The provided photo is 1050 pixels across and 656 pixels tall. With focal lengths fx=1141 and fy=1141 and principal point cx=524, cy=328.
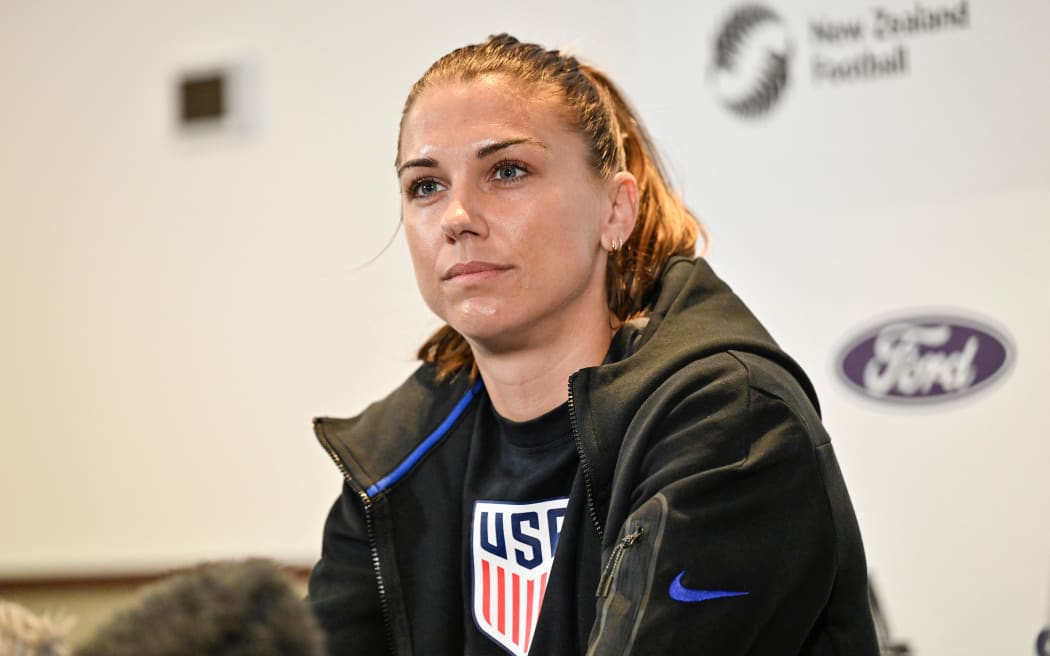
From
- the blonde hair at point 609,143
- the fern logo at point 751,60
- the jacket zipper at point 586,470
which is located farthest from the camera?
the fern logo at point 751,60

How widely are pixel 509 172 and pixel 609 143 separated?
0.18m

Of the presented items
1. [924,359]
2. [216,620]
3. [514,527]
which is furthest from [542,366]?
[216,620]

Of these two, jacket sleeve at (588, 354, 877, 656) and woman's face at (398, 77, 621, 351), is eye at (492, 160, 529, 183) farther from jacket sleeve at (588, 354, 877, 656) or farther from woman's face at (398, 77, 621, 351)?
jacket sleeve at (588, 354, 877, 656)

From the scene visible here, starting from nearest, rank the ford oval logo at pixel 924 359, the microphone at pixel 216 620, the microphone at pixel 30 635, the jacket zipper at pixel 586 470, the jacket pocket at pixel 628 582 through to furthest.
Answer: the microphone at pixel 216 620, the microphone at pixel 30 635, the jacket pocket at pixel 628 582, the jacket zipper at pixel 586 470, the ford oval logo at pixel 924 359

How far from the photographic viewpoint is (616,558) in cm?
109

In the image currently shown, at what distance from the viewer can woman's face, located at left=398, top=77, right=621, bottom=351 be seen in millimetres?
1396

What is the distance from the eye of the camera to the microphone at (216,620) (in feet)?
1.44

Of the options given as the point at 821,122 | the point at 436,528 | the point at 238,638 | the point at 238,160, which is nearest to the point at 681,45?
the point at 821,122

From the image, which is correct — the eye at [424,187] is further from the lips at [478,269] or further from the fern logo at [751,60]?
the fern logo at [751,60]

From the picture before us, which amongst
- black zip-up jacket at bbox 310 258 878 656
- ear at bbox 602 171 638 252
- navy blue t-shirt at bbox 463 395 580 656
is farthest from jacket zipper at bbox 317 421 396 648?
ear at bbox 602 171 638 252

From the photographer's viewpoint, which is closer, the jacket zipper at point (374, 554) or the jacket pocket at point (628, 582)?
the jacket pocket at point (628, 582)

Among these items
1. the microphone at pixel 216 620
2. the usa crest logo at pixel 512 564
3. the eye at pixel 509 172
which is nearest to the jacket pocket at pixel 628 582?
the usa crest logo at pixel 512 564

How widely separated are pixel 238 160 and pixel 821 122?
5.50 feet

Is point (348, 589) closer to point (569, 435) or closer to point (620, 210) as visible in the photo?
point (569, 435)
